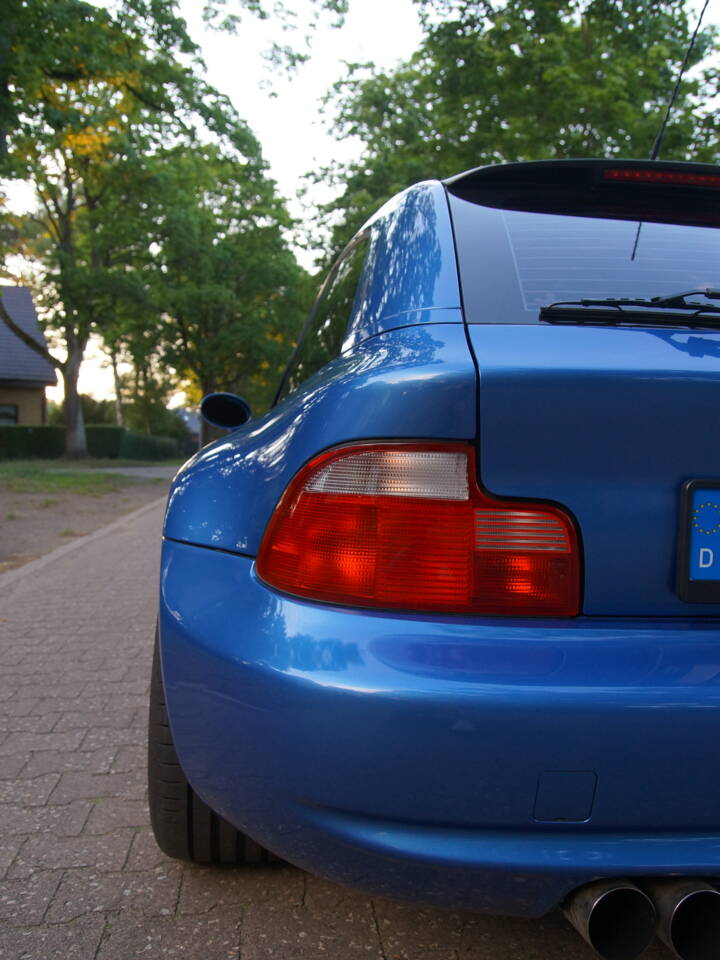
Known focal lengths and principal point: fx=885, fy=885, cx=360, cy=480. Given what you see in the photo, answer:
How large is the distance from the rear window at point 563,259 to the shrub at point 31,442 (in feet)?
117

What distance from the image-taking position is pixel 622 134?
48.8ft

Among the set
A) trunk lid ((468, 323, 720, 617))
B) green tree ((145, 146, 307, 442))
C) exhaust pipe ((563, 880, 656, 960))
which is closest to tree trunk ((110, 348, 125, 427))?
green tree ((145, 146, 307, 442))

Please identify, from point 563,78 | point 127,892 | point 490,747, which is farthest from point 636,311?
point 563,78

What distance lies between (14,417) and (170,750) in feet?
131

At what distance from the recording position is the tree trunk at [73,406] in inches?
1262

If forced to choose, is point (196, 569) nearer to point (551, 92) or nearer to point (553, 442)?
point (553, 442)

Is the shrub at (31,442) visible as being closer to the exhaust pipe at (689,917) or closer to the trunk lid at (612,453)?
the trunk lid at (612,453)

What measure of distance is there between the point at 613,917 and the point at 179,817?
112 centimetres

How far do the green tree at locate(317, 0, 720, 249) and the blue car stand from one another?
14.0m

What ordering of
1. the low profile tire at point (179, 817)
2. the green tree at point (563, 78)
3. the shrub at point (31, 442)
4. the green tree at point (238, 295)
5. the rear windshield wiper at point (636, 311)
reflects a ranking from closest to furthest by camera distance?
the rear windshield wiper at point (636, 311), the low profile tire at point (179, 817), the green tree at point (563, 78), the green tree at point (238, 295), the shrub at point (31, 442)

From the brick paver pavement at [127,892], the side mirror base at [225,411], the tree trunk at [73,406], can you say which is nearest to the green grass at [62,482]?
the tree trunk at [73,406]

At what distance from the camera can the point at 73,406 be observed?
32438 mm

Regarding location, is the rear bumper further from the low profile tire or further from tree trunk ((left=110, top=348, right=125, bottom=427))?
tree trunk ((left=110, top=348, right=125, bottom=427))

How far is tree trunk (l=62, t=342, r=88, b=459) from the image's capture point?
3206 cm
